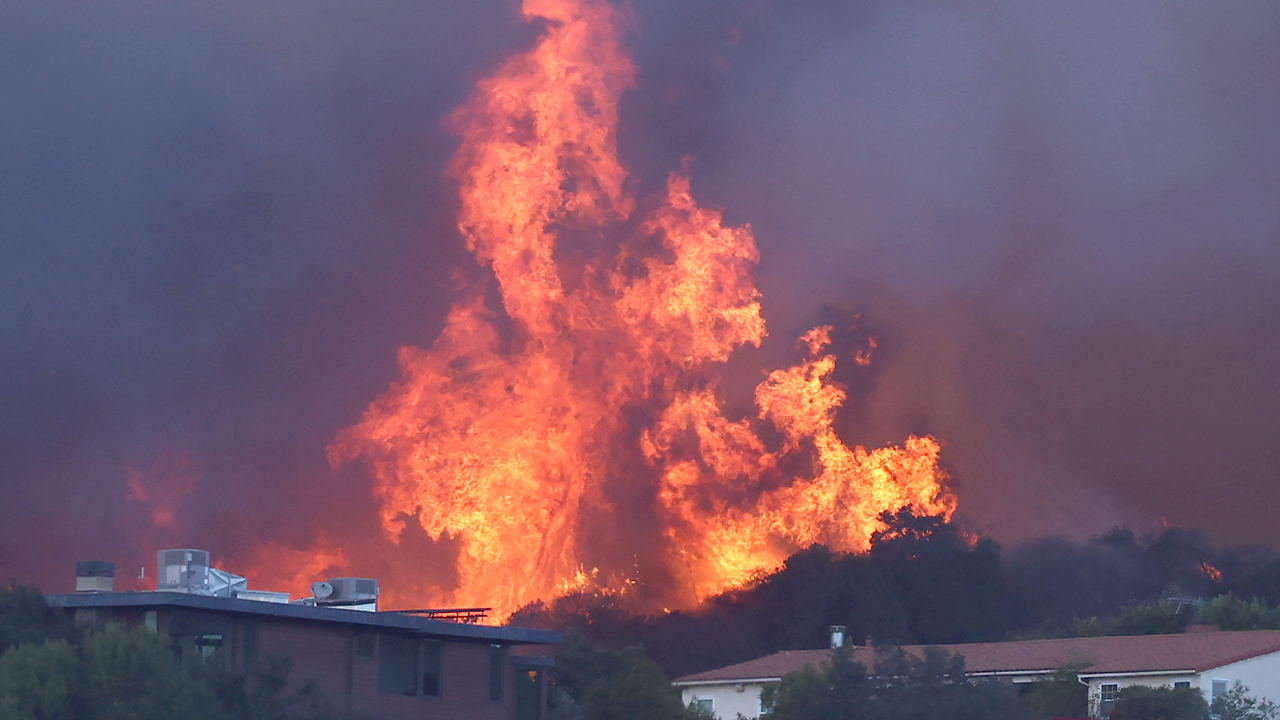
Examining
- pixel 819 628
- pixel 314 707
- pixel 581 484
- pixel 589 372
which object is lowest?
pixel 314 707

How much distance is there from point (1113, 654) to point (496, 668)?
66.9 ft

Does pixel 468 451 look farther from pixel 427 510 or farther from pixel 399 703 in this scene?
pixel 399 703

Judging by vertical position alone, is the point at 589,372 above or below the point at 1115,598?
above

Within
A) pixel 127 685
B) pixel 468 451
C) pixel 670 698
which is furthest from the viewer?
pixel 468 451

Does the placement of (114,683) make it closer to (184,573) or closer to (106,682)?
(106,682)

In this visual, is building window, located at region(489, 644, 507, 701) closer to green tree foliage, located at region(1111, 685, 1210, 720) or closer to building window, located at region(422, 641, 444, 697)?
building window, located at region(422, 641, 444, 697)

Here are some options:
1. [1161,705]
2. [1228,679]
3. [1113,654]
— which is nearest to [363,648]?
[1161,705]

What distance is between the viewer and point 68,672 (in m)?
26.7

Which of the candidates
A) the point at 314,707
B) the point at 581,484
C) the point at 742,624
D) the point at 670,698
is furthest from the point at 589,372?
the point at 314,707

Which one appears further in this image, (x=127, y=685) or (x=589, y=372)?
(x=589, y=372)

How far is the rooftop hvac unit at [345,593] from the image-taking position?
33.9 metres

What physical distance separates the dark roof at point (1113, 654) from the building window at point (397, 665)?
46.7ft

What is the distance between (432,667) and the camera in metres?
34.2

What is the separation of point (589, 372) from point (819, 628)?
16.1 metres
